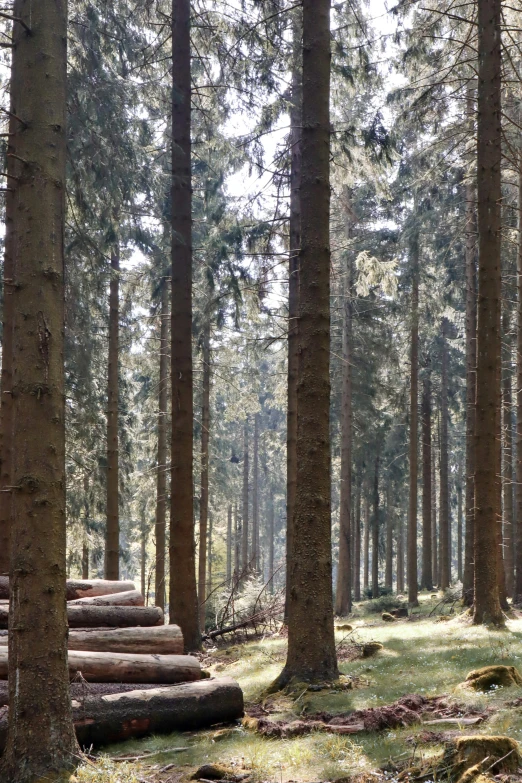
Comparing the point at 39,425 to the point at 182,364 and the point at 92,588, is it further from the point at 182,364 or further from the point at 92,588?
the point at 182,364

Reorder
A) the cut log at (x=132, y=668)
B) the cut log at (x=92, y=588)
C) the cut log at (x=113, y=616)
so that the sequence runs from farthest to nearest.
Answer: the cut log at (x=92, y=588) < the cut log at (x=113, y=616) < the cut log at (x=132, y=668)

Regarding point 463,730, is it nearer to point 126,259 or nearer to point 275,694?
point 275,694

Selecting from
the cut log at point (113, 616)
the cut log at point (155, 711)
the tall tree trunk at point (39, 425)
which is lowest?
the cut log at point (155, 711)

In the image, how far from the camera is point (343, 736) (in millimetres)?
5832

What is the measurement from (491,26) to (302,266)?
6.37m

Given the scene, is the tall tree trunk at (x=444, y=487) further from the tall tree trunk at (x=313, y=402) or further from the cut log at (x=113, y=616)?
the cut log at (x=113, y=616)

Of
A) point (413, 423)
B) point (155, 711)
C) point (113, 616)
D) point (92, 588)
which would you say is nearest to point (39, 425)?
point (155, 711)

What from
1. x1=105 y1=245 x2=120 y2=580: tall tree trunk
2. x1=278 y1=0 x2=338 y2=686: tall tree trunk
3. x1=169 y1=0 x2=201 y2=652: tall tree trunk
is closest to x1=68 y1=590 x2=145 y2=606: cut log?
x1=169 y1=0 x2=201 y2=652: tall tree trunk

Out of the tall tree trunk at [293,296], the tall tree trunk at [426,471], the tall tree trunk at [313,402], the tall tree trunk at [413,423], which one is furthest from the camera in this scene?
the tall tree trunk at [426,471]

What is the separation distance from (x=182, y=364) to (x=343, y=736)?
24.8 ft

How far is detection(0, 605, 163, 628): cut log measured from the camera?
852 cm

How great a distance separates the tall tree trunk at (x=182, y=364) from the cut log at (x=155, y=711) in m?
4.31

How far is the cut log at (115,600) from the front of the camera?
9.05m

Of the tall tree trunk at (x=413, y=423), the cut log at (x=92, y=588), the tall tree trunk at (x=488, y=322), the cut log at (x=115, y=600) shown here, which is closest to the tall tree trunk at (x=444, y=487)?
the tall tree trunk at (x=413, y=423)
